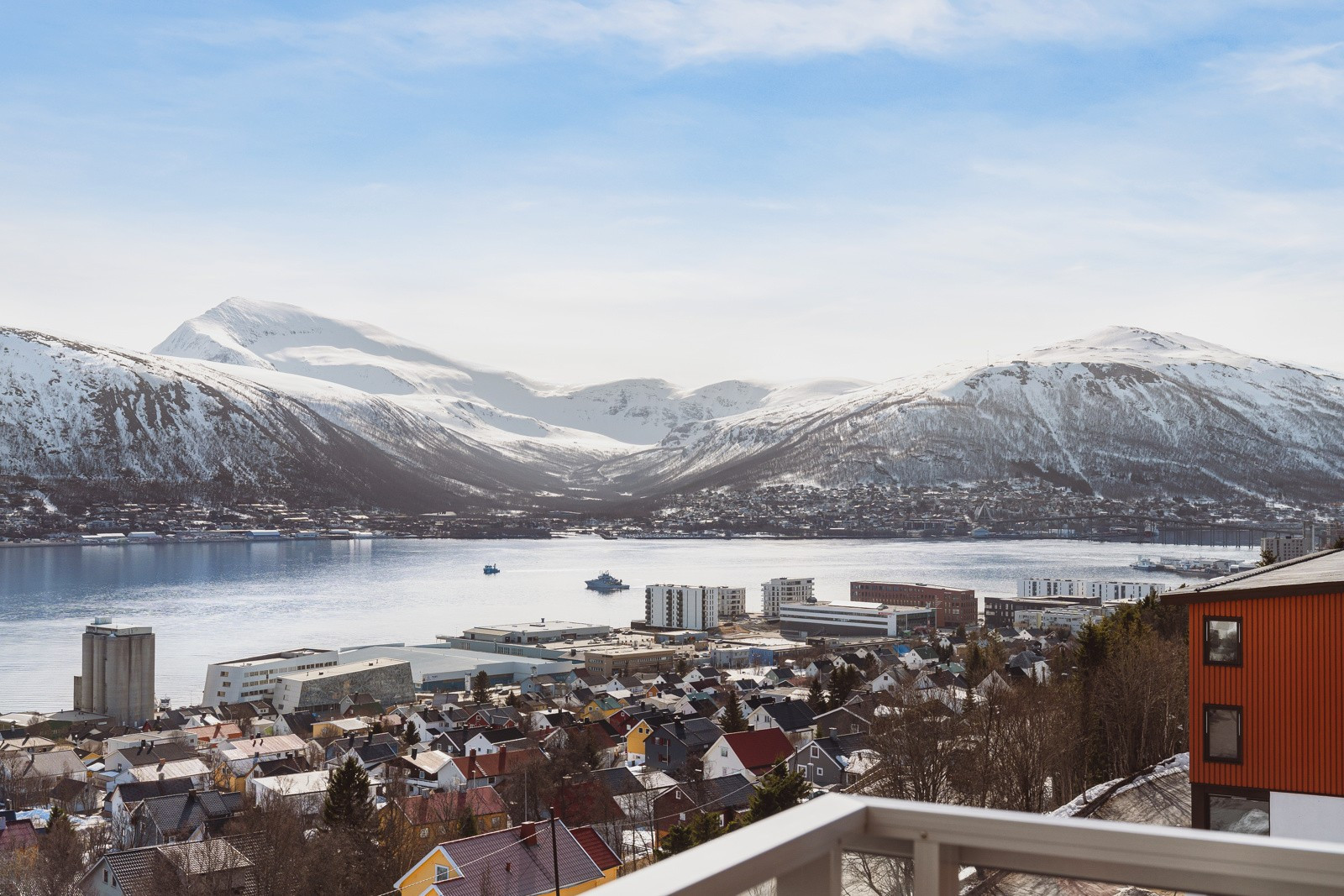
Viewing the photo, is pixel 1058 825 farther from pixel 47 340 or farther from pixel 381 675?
pixel 47 340

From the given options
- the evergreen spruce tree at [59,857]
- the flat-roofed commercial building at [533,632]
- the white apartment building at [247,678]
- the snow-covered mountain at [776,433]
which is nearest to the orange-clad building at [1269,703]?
the evergreen spruce tree at [59,857]

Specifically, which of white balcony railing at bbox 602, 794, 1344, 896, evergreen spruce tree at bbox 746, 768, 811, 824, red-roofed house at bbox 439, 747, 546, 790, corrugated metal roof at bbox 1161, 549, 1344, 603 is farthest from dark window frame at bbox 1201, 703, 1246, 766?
red-roofed house at bbox 439, 747, 546, 790

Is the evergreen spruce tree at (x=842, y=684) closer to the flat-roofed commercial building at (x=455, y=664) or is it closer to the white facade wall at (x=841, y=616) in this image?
the flat-roofed commercial building at (x=455, y=664)

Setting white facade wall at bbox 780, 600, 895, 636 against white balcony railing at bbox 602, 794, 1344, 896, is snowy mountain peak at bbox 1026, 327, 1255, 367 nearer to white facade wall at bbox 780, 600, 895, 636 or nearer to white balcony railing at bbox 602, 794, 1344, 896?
white facade wall at bbox 780, 600, 895, 636

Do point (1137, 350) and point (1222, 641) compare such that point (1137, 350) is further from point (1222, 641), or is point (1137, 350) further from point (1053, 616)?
point (1222, 641)

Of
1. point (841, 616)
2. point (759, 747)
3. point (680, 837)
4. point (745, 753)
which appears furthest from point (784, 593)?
point (680, 837)

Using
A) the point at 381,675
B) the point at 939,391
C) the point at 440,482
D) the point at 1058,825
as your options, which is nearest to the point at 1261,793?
the point at 1058,825
